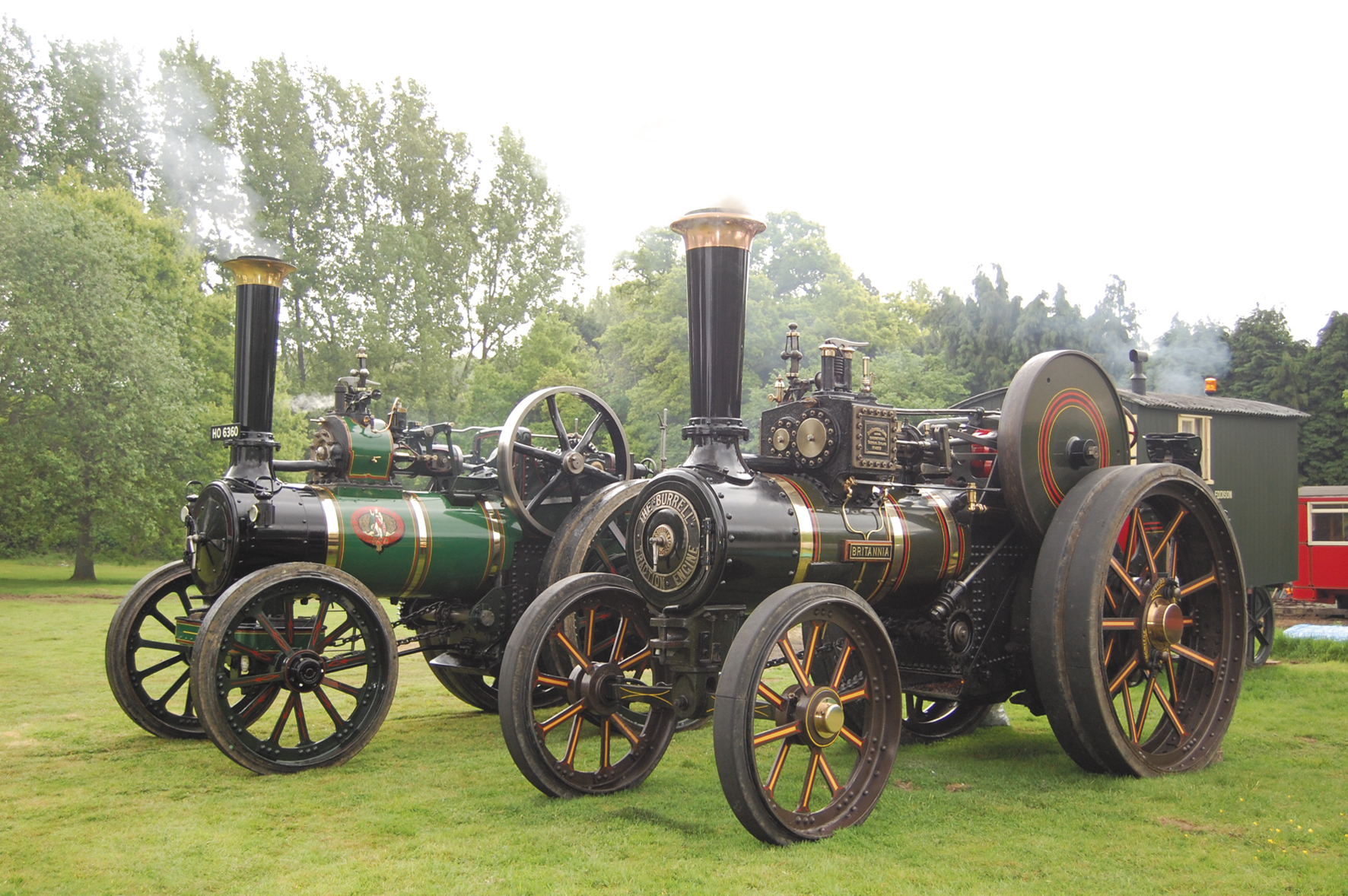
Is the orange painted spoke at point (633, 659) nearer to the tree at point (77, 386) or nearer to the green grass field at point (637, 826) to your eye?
the green grass field at point (637, 826)

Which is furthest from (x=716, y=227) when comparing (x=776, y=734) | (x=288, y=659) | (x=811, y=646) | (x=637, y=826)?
(x=288, y=659)

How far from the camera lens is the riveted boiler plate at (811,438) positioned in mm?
4738

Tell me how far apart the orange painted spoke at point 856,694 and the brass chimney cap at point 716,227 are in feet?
5.96

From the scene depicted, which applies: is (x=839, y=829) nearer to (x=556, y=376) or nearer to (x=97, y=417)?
(x=97, y=417)

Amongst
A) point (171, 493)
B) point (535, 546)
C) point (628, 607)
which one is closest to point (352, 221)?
point (171, 493)

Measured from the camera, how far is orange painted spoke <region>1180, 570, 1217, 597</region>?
516 cm

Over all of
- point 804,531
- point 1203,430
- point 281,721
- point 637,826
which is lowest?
point 637,826

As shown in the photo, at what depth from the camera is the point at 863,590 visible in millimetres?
4723

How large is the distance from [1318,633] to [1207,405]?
2.54 metres

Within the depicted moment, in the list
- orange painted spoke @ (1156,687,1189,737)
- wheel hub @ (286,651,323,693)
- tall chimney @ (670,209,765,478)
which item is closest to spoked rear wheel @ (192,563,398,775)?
wheel hub @ (286,651,323,693)

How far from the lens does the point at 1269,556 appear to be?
10.2 meters

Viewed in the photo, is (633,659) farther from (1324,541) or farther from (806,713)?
(1324,541)

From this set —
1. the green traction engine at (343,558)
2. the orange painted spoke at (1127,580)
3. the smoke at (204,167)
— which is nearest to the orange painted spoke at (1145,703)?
the orange painted spoke at (1127,580)

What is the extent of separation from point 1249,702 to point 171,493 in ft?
54.4
